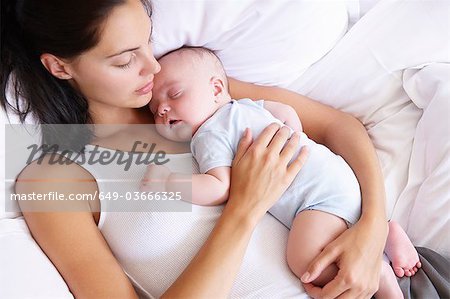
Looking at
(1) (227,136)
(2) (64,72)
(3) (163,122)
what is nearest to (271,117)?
(1) (227,136)

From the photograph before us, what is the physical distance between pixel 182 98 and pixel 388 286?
0.58m

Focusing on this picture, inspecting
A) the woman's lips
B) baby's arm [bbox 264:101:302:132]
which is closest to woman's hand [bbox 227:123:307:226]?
baby's arm [bbox 264:101:302:132]

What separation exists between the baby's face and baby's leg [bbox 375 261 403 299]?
0.50 m

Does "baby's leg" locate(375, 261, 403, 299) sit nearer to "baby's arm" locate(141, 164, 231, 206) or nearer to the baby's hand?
"baby's arm" locate(141, 164, 231, 206)

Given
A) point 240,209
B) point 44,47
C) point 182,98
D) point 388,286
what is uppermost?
point 44,47

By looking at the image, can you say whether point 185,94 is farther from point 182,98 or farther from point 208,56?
point 208,56

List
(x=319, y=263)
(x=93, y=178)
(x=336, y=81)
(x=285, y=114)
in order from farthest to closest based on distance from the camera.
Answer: (x=336, y=81)
(x=285, y=114)
(x=93, y=178)
(x=319, y=263)

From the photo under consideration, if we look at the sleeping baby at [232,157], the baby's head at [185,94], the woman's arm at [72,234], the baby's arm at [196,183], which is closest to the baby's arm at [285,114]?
the sleeping baby at [232,157]

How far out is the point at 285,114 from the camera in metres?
1.37

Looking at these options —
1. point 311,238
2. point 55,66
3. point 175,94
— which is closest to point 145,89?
point 175,94

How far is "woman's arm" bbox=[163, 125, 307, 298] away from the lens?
1.11 m

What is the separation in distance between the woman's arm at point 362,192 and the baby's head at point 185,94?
5.9 inches

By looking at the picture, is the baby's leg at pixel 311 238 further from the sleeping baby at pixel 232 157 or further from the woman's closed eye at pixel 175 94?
the woman's closed eye at pixel 175 94

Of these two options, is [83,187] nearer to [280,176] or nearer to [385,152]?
[280,176]
